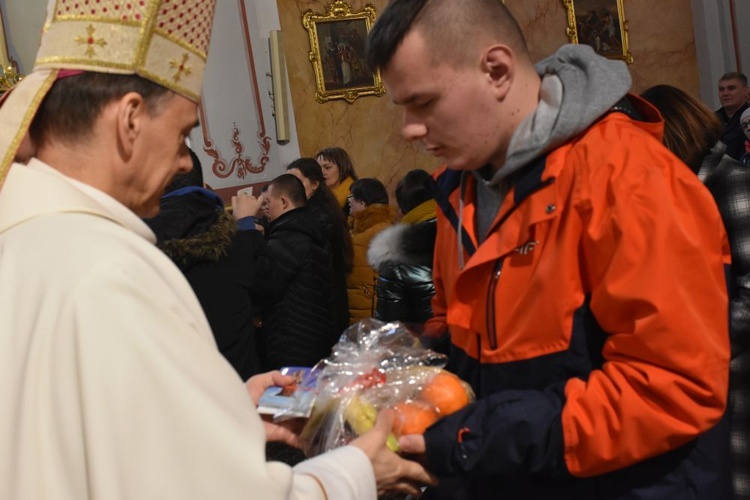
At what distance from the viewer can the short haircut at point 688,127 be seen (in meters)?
2.58

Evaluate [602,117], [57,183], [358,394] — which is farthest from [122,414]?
[602,117]

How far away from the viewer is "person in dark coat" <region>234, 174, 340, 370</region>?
14.2ft

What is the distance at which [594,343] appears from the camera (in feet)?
5.74

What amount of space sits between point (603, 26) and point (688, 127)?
9.58 metres

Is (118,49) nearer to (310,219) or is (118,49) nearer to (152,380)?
(152,380)

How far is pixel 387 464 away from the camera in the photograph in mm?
1794

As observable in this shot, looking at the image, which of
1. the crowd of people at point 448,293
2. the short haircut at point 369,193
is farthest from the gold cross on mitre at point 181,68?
the short haircut at point 369,193

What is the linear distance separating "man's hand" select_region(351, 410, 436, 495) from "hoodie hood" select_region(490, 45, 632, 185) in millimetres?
616

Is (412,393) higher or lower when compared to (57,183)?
lower

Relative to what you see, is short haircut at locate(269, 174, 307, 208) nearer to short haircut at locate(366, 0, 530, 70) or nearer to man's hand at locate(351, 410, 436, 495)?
short haircut at locate(366, 0, 530, 70)

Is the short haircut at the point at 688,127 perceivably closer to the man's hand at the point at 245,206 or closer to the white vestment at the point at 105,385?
the white vestment at the point at 105,385

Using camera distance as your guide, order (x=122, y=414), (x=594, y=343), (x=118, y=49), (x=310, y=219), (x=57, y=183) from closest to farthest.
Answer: (x=122, y=414) < (x=57, y=183) < (x=118, y=49) < (x=594, y=343) < (x=310, y=219)

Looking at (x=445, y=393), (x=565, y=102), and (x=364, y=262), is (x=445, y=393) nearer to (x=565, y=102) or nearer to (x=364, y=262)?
(x=565, y=102)

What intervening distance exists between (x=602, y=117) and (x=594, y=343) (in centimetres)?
48
